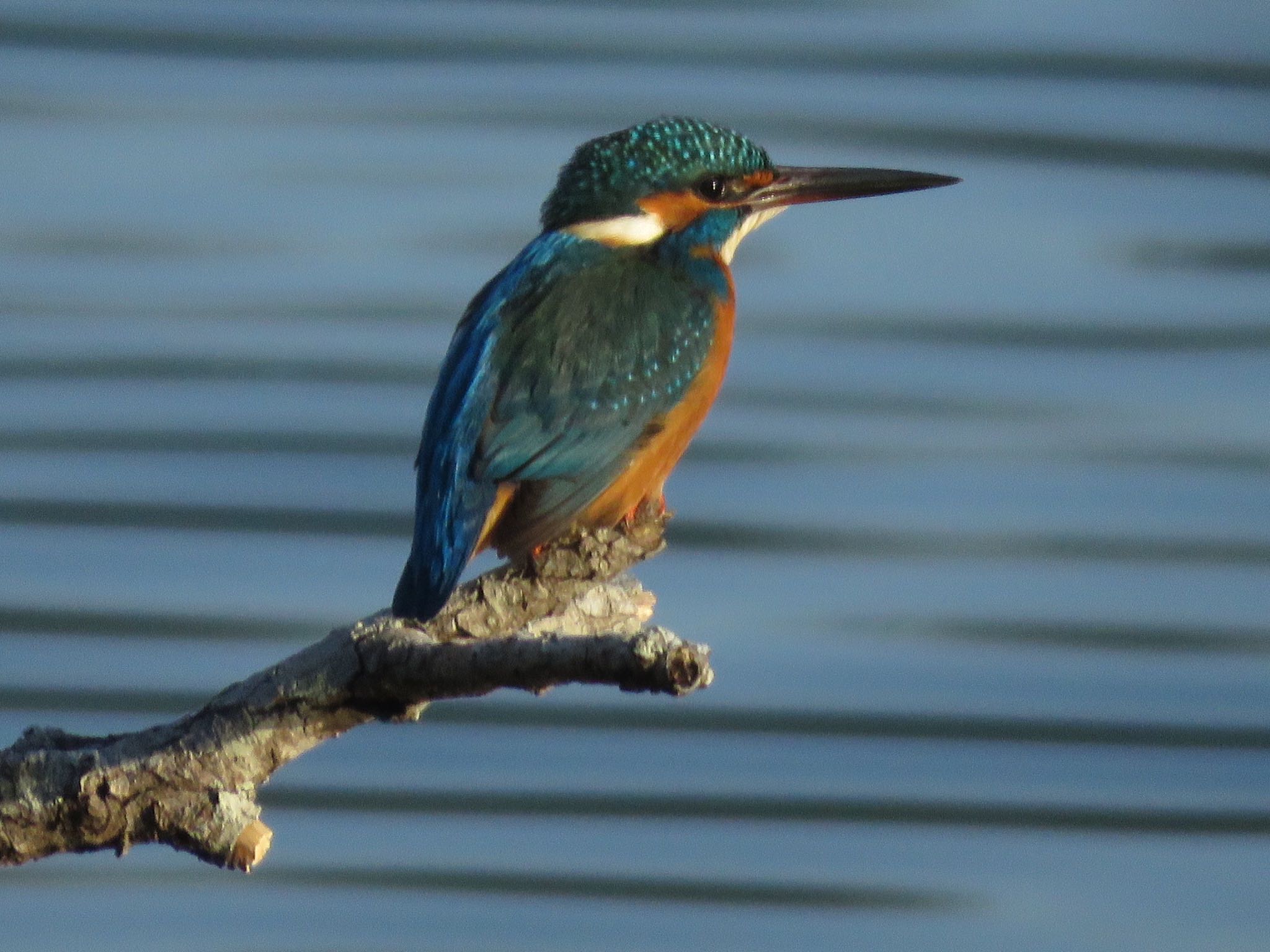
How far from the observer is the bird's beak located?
11.1 ft

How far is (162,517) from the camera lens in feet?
17.7

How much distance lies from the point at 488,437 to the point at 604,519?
0.30 meters

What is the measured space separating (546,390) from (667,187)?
1.74 feet

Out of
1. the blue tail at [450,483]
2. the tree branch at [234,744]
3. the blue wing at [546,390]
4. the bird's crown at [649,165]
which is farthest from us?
the bird's crown at [649,165]

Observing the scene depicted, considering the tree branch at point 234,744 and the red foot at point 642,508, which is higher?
the red foot at point 642,508

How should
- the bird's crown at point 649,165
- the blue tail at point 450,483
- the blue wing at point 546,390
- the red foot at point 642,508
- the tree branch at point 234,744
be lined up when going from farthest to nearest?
the bird's crown at point 649,165, the red foot at point 642,508, the blue wing at point 546,390, the blue tail at point 450,483, the tree branch at point 234,744

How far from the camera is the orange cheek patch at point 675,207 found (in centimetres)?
332

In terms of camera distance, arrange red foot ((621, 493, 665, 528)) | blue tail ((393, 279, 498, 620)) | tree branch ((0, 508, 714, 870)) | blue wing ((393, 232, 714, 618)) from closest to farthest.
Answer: tree branch ((0, 508, 714, 870))
blue tail ((393, 279, 498, 620))
blue wing ((393, 232, 714, 618))
red foot ((621, 493, 665, 528))

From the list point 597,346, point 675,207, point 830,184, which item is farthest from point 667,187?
point 597,346

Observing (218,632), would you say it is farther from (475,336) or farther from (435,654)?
(435,654)

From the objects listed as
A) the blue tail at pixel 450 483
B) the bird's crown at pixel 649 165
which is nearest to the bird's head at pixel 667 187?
the bird's crown at pixel 649 165

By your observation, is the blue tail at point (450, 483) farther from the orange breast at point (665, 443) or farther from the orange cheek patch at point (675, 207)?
the orange cheek patch at point (675, 207)

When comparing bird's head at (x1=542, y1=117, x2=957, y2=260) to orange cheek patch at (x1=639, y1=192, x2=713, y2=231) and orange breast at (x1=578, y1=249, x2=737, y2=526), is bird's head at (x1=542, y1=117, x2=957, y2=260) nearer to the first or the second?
orange cheek patch at (x1=639, y1=192, x2=713, y2=231)

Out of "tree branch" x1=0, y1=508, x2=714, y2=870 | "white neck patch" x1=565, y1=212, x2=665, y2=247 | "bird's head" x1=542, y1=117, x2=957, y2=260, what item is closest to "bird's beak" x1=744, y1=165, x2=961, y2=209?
"bird's head" x1=542, y1=117, x2=957, y2=260
